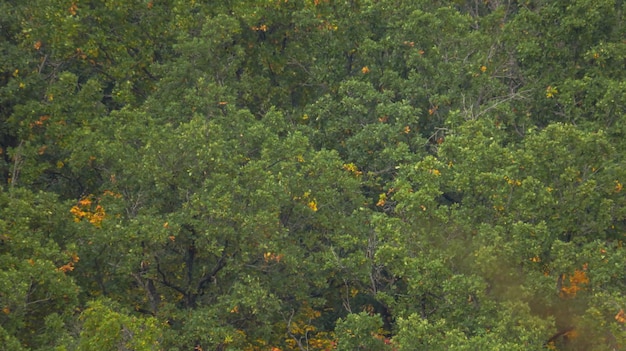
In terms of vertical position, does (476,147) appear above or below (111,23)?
below

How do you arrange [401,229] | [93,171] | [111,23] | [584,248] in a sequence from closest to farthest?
[584,248]
[401,229]
[93,171]
[111,23]

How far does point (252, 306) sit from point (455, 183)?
5037 mm

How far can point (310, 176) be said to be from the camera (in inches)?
858

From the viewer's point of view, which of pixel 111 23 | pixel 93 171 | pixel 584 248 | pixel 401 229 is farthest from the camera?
pixel 111 23

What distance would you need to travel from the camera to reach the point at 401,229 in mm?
19922

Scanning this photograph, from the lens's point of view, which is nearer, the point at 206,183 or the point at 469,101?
the point at 206,183

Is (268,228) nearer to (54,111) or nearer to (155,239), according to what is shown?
(155,239)

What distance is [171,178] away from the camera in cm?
2055

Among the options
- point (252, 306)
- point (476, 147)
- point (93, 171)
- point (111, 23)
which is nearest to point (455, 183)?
point (476, 147)

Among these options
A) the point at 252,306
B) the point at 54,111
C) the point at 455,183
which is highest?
the point at 54,111

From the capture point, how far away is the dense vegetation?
731 inches

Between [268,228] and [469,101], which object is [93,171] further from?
[469,101]

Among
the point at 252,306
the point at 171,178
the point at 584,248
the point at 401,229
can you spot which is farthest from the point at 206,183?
the point at 584,248

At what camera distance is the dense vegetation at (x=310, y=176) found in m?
18.6
